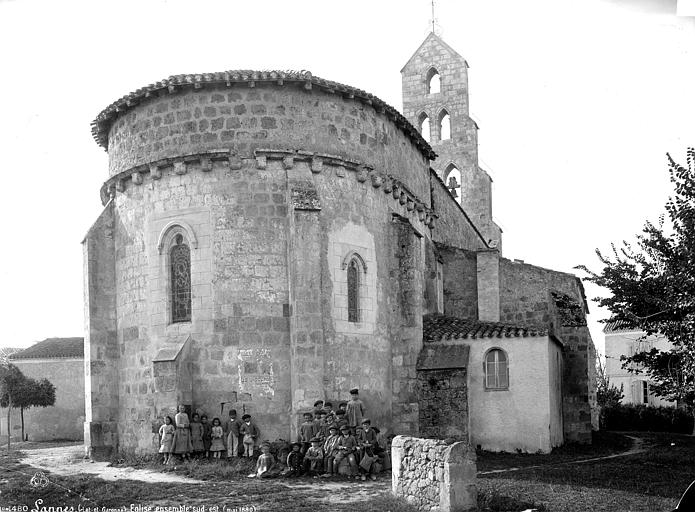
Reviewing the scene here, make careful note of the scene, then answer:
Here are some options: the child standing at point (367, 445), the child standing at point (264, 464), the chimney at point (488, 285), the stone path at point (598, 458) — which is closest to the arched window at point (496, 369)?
the stone path at point (598, 458)

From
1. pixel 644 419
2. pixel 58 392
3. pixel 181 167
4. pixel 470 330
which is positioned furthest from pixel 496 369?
pixel 58 392

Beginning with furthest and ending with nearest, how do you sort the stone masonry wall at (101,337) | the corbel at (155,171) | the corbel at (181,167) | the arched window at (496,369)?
the arched window at (496,369), the stone masonry wall at (101,337), the corbel at (155,171), the corbel at (181,167)

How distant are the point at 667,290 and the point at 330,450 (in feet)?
25.1

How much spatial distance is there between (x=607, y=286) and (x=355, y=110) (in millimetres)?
7822

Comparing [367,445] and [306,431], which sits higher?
[306,431]

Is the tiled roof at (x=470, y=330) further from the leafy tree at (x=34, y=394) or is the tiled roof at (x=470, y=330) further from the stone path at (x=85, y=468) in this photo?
the leafy tree at (x=34, y=394)

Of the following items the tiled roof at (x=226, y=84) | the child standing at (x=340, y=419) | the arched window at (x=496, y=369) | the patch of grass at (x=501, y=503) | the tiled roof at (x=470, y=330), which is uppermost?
the tiled roof at (x=226, y=84)

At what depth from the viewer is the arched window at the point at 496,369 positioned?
2206 cm

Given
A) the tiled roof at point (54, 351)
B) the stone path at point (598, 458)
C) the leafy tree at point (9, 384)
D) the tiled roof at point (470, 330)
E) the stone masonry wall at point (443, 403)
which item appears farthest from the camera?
the tiled roof at point (54, 351)

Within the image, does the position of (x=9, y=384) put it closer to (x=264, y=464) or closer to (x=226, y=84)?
(x=226, y=84)

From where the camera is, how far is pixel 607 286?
59.2 feet

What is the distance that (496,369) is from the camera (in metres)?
22.1

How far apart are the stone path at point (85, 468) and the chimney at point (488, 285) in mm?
12898

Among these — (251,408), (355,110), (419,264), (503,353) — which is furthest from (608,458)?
(355,110)
